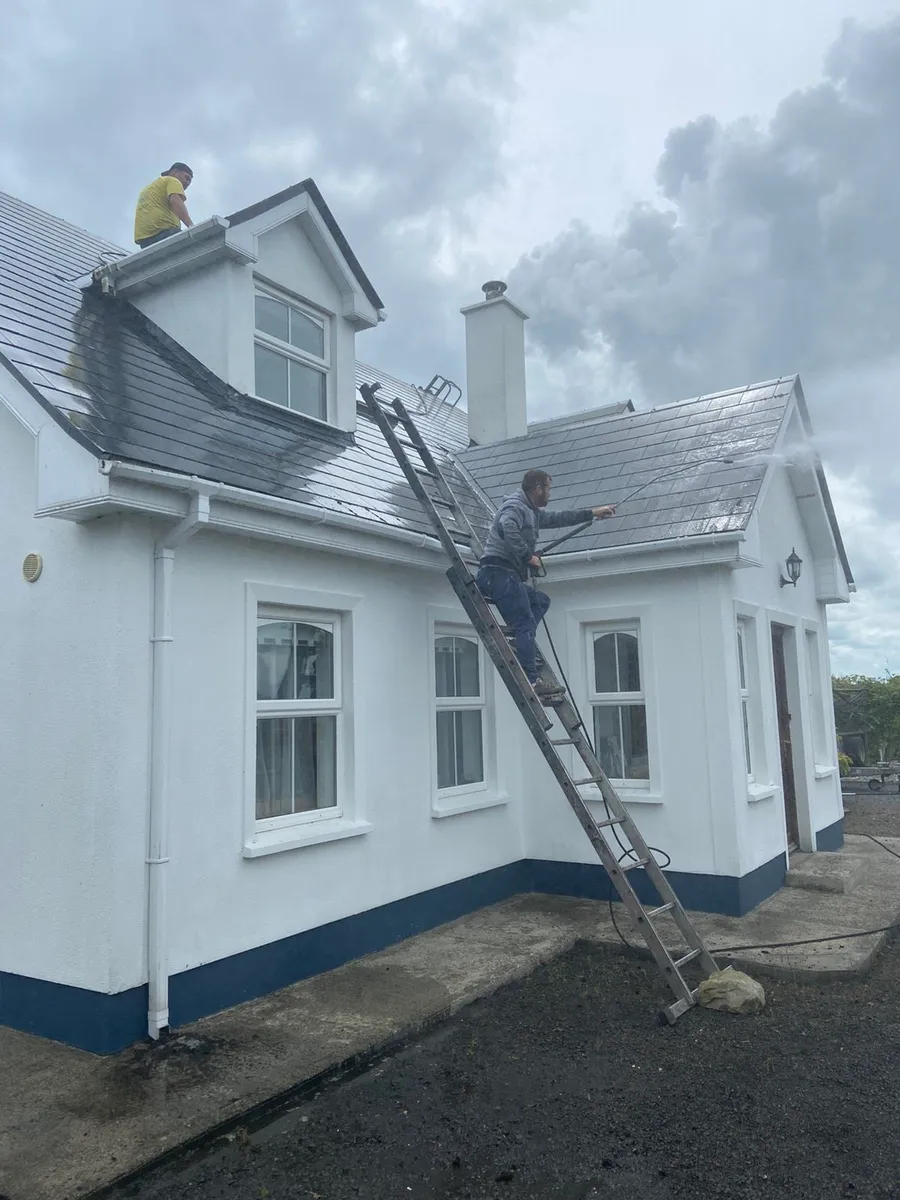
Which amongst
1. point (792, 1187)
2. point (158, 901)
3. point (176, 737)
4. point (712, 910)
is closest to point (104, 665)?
point (176, 737)

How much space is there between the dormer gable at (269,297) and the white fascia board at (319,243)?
10 millimetres

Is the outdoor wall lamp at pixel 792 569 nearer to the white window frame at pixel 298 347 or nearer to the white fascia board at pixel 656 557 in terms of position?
the white fascia board at pixel 656 557

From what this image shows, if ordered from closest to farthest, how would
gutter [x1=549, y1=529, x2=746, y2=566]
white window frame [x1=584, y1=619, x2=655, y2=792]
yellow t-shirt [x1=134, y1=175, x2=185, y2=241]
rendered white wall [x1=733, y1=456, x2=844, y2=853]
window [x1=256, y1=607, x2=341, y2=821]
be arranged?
window [x1=256, y1=607, x2=341, y2=821] → gutter [x1=549, y1=529, x2=746, y2=566] → white window frame [x1=584, y1=619, x2=655, y2=792] → rendered white wall [x1=733, y1=456, x2=844, y2=853] → yellow t-shirt [x1=134, y1=175, x2=185, y2=241]

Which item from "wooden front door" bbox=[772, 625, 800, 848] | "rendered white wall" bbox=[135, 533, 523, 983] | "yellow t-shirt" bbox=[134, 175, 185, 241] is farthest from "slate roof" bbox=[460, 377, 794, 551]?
"yellow t-shirt" bbox=[134, 175, 185, 241]

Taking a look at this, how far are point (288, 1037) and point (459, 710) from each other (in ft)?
12.4

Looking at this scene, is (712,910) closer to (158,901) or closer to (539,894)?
(539,894)

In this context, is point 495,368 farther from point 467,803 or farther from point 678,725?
point 467,803

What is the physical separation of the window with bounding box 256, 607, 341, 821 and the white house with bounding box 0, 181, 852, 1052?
0.08ft

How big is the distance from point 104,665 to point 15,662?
822 millimetres

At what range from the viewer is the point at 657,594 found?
825cm

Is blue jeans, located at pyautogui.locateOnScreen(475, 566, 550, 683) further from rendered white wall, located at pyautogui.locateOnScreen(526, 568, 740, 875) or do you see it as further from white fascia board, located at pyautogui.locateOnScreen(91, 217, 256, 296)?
white fascia board, located at pyautogui.locateOnScreen(91, 217, 256, 296)

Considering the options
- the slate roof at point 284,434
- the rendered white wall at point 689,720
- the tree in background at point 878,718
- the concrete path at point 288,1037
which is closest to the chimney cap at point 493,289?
the slate roof at point 284,434

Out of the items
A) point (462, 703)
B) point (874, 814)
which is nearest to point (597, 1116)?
point (462, 703)

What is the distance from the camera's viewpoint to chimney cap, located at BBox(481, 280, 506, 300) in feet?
44.7
